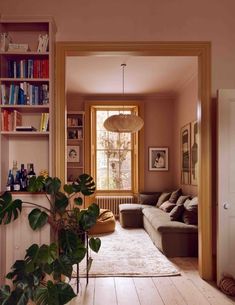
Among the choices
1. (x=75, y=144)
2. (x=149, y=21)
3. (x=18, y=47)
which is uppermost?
(x=149, y=21)

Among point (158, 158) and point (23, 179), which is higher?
point (158, 158)

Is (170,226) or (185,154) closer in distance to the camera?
(170,226)

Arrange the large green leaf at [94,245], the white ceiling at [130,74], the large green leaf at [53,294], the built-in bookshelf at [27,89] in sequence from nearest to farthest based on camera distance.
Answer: the large green leaf at [53,294]
the large green leaf at [94,245]
the built-in bookshelf at [27,89]
the white ceiling at [130,74]

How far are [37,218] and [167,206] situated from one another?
3.74m

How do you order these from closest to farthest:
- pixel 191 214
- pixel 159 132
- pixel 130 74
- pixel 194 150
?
pixel 191 214 < pixel 194 150 < pixel 130 74 < pixel 159 132

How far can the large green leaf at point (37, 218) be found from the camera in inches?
120

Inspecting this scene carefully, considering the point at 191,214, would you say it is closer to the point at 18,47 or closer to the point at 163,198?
the point at 163,198

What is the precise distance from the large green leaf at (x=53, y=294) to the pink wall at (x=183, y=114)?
3892 mm

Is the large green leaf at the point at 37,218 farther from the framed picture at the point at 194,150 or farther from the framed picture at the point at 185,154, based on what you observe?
the framed picture at the point at 185,154

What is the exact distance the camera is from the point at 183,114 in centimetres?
716

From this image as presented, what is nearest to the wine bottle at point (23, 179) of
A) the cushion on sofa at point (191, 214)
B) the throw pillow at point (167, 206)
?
the cushion on sofa at point (191, 214)

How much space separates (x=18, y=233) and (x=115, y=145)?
16.7 ft

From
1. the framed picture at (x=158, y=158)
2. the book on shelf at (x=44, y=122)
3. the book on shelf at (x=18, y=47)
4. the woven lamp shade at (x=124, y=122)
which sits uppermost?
the book on shelf at (x=18, y=47)

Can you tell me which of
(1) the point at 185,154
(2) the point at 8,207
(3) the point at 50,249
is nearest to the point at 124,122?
(1) the point at 185,154
